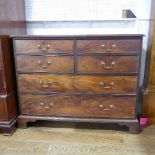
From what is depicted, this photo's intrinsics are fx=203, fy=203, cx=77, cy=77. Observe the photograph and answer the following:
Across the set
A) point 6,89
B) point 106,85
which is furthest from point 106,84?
point 6,89

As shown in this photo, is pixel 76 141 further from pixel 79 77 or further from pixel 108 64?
pixel 108 64

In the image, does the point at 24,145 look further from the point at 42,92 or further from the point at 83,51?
the point at 83,51

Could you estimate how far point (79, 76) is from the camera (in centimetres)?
171

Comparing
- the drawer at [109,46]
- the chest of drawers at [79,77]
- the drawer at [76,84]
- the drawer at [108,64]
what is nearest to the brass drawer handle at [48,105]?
the chest of drawers at [79,77]

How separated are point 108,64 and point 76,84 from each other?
1.05 feet

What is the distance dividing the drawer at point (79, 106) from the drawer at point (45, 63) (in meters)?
0.24

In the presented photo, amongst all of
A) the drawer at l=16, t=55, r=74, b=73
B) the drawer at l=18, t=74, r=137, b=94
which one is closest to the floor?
the drawer at l=18, t=74, r=137, b=94

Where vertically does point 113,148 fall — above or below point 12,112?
below

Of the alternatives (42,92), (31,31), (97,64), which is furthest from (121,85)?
(31,31)

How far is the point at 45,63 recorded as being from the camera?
1.71 meters

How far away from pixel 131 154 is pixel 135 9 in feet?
4.39

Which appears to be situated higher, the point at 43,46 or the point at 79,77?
the point at 43,46

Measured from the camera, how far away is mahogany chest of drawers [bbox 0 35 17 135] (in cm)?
165

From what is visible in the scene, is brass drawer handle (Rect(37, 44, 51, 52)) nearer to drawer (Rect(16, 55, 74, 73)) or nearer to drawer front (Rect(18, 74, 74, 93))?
drawer (Rect(16, 55, 74, 73))
